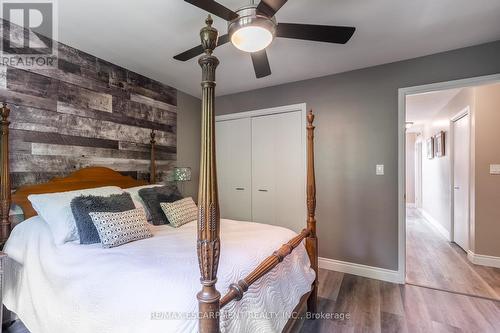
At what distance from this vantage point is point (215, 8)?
1.35m

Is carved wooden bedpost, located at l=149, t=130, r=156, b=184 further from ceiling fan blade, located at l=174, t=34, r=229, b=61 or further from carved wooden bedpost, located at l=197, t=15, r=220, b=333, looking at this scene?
carved wooden bedpost, located at l=197, t=15, r=220, b=333

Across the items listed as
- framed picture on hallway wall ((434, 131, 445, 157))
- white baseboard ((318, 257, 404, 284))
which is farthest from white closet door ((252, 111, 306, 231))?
framed picture on hallway wall ((434, 131, 445, 157))

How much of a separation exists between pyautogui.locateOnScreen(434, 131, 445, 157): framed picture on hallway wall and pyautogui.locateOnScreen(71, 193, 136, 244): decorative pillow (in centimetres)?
517

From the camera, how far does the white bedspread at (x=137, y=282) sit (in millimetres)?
1074

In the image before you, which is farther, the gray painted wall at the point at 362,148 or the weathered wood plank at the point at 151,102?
the weathered wood plank at the point at 151,102

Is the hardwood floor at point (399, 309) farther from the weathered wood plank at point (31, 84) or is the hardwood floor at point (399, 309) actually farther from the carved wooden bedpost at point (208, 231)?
the weathered wood plank at point (31, 84)

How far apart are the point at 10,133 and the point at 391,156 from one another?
11.6 ft

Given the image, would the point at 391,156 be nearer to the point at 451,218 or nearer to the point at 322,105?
the point at 322,105

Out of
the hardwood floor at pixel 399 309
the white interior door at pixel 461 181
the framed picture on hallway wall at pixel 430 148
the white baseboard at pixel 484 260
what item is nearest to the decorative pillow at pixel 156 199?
the hardwood floor at pixel 399 309

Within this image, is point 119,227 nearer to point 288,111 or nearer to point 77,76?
point 77,76

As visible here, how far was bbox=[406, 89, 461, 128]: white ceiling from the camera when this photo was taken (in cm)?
384

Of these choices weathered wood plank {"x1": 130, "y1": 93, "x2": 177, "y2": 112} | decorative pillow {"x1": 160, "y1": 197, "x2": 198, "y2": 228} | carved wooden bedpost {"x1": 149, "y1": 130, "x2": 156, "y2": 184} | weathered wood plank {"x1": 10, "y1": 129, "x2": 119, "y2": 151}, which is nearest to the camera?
weathered wood plank {"x1": 10, "y1": 129, "x2": 119, "y2": 151}

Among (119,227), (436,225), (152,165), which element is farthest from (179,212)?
(436,225)

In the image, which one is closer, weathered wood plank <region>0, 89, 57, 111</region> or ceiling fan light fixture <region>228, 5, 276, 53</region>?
ceiling fan light fixture <region>228, 5, 276, 53</region>
